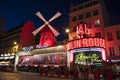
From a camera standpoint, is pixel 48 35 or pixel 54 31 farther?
pixel 54 31

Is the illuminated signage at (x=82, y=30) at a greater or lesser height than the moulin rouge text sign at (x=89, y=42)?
greater

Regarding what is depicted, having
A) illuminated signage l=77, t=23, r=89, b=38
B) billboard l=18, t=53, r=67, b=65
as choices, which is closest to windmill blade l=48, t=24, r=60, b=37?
billboard l=18, t=53, r=67, b=65

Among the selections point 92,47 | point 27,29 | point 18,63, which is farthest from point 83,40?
point 27,29

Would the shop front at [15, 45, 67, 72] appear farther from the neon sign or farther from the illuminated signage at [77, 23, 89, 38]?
the illuminated signage at [77, 23, 89, 38]

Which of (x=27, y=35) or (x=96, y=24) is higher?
(x=27, y=35)

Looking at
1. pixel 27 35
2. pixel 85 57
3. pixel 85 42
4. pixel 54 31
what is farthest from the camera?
pixel 27 35

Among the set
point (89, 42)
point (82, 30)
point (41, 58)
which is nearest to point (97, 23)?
point (82, 30)

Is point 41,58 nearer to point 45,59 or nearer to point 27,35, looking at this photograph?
point 45,59

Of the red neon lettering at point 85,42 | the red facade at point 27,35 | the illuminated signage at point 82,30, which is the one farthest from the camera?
the red facade at point 27,35

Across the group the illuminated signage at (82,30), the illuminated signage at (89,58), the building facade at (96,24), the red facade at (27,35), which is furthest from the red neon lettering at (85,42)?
the red facade at (27,35)

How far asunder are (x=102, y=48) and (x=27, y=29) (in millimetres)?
27208

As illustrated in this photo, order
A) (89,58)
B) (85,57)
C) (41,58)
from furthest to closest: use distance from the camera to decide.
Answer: (41,58) < (85,57) < (89,58)

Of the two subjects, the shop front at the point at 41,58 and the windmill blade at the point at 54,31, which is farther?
the windmill blade at the point at 54,31

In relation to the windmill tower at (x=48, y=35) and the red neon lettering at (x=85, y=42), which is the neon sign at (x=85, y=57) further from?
the windmill tower at (x=48, y=35)
